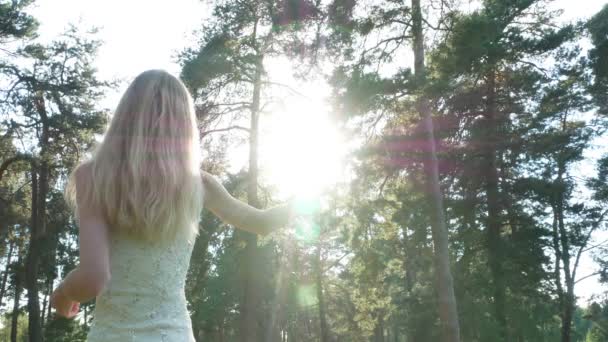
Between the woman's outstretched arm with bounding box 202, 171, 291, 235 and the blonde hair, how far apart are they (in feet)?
0.67

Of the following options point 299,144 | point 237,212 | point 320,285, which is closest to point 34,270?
point 299,144

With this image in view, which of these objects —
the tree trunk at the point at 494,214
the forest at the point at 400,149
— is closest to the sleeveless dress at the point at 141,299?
the forest at the point at 400,149

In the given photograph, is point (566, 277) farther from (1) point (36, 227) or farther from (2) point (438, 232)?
(1) point (36, 227)

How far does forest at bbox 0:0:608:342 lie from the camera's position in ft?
40.7

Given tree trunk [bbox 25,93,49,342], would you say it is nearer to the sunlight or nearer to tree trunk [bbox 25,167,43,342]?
tree trunk [bbox 25,167,43,342]

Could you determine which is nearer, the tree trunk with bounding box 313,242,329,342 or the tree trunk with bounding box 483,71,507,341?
the tree trunk with bounding box 483,71,507,341

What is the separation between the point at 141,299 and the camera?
167 cm

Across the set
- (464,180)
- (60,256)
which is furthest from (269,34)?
(60,256)

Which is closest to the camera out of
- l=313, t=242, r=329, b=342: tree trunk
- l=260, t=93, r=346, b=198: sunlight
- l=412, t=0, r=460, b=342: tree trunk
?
l=260, t=93, r=346, b=198: sunlight

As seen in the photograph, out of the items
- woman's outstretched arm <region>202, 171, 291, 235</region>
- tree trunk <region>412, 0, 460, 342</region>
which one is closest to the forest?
tree trunk <region>412, 0, 460, 342</region>

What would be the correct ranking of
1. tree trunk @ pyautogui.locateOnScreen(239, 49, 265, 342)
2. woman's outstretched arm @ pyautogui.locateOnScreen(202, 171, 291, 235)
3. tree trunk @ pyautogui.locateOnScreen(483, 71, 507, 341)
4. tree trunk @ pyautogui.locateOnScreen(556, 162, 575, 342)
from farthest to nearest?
tree trunk @ pyautogui.locateOnScreen(556, 162, 575, 342), tree trunk @ pyautogui.locateOnScreen(483, 71, 507, 341), tree trunk @ pyautogui.locateOnScreen(239, 49, 265, 342), woman's outstretched arm @ pyautogui.locateOnScreen(202, 171, 291, 235)

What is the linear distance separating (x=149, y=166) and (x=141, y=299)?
15.0 inches

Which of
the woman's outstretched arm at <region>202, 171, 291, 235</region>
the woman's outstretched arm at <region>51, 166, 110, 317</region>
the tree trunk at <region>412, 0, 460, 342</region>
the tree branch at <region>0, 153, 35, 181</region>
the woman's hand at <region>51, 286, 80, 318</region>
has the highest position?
the tree branch at <region>0, 153, 35, 181</region>

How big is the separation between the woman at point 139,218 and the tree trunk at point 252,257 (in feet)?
47.3
